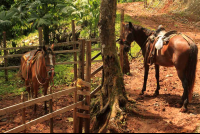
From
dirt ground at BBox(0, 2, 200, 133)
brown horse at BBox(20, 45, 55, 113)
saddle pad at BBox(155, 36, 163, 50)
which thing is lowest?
dirt ground at BBox(0, 2, 200, 133)

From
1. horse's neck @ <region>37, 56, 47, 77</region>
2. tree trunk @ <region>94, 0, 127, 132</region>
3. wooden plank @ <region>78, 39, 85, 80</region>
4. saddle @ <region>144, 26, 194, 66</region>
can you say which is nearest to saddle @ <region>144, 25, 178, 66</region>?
saddle @ <region>144, 26, 194, 66</region>

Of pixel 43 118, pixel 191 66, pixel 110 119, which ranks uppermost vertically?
pixel 191 66

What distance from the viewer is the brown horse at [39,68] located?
5.86 m

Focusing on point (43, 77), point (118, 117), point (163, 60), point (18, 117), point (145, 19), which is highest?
point (145, 19)

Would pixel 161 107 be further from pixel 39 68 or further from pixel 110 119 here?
pixel 39 68

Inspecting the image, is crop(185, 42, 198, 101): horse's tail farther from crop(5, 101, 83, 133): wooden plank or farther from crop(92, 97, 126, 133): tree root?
crop(5, 101, 83, 133): wooden plank

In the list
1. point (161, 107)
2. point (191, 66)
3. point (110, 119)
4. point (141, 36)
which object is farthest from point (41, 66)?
point (191, 66)

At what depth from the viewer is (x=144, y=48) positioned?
23.8 feet

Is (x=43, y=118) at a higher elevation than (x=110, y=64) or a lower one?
lower

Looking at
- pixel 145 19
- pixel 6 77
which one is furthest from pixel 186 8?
pixel 6 77

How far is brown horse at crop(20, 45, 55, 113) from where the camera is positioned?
5864mm

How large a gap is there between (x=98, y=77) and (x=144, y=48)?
9.66 feet

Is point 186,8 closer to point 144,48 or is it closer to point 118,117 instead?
point 144,48

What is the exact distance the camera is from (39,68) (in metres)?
6.19
